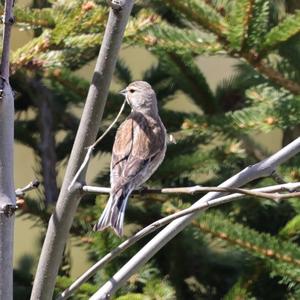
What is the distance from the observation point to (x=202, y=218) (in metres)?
2.26

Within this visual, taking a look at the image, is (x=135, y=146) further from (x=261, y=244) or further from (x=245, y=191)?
(x=245, y=191)

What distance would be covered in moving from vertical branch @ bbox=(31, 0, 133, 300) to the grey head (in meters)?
1.03

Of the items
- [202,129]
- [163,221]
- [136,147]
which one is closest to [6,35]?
[163,221]

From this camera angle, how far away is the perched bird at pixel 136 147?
2.08m

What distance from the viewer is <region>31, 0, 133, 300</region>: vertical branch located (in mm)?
1497

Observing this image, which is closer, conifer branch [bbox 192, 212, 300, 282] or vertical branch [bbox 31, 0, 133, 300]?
vertical branch [bbox 31, 0, 133, 300]

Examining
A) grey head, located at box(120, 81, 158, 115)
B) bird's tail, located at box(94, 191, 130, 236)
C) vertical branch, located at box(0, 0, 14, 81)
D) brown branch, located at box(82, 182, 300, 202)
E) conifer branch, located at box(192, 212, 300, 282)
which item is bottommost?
conifer branch, located at box(192, 212, 300, 282)

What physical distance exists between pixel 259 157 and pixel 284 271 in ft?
2.33

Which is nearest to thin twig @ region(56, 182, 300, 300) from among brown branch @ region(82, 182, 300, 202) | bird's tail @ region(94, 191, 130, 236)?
brown branch @ region(82, 182, 300, 202)

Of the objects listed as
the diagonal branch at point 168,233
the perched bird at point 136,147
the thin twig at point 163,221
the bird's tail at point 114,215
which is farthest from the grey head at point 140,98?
the thin twig at point 163,221

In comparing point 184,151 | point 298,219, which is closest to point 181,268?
point 184,151

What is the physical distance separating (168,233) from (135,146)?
0.93 m

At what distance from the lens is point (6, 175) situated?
55.2 inches

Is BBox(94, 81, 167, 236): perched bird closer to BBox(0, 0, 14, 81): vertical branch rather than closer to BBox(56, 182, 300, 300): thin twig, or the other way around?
BBox(56, 182, 300, 300): thin twig
